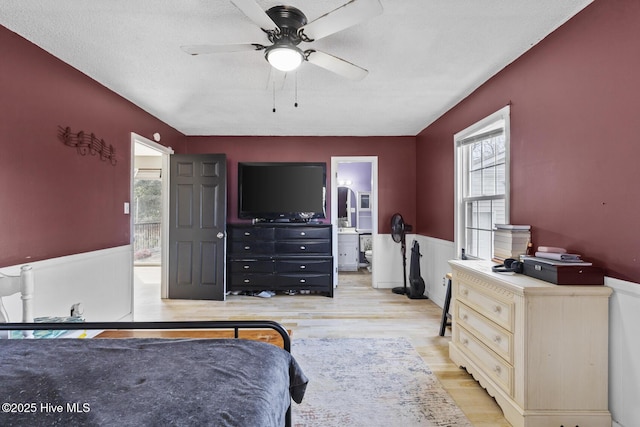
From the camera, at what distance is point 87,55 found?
96.6 inches

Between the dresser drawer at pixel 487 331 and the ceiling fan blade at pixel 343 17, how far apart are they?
1.90 m

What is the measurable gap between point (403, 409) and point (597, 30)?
2466 mm

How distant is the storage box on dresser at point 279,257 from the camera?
4.60 meters

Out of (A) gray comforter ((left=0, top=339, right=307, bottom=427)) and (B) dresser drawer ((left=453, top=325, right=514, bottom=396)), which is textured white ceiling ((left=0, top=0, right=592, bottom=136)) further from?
(B) dresser drawer ((left=453, top=325, right=514, bottom=396))

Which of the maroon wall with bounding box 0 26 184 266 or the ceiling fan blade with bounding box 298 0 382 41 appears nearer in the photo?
the ceiling fan blade with bounding box 298 0 382 41

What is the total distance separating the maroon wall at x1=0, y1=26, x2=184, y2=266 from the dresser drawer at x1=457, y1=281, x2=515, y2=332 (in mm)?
3145

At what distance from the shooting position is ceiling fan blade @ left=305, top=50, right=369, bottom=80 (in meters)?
2.06

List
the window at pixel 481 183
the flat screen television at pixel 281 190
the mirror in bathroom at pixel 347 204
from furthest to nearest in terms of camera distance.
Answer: the mirror in bathroom at pixel 347 204, the flat screen television at pixel 281 190, the window at pixel 481 183

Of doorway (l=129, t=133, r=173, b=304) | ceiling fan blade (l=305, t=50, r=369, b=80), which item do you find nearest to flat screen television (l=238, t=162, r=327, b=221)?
doorway (l=129, t=133, r=173, b=304)

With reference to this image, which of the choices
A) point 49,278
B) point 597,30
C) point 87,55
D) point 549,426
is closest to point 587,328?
point 549,426

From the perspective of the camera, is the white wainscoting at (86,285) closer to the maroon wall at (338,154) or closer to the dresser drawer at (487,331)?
the maroon wall at (338,154)

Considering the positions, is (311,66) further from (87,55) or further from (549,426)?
(549,426)

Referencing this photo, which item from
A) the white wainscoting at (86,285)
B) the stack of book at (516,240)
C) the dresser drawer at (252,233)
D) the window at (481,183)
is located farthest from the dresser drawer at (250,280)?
the stack of book at (516,240)

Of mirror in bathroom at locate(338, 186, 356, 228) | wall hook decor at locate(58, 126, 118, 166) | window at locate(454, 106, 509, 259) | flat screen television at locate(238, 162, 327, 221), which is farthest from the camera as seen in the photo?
mirror in bathroom at locate(338, 186, 356, 228)
